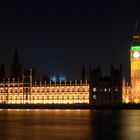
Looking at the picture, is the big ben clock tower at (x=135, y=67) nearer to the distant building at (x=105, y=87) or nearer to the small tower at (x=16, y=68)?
the distant building at (x=105, y=87)

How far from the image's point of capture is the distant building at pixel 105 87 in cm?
12562

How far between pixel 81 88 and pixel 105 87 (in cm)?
688

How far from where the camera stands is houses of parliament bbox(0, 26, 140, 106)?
4985 inches

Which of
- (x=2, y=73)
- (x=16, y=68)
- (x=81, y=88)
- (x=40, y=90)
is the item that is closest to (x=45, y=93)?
(x=40, y=90)

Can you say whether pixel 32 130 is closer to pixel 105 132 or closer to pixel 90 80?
pixel 105 132

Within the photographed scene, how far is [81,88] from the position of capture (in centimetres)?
13138

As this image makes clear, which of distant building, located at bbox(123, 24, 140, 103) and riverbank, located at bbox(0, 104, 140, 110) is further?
distant building, located at bbox(123, 24, 140, 103)

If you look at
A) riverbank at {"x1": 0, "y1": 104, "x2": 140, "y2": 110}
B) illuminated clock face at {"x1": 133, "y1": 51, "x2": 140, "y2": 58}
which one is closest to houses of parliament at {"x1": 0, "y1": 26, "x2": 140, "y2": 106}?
illuminated clock face at {"x1": 133, "y1": 51, "x2": 140, "y2": 58}

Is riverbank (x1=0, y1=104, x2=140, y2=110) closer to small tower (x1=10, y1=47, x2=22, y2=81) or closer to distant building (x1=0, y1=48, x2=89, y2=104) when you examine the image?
distant building (x1=0, y1=48, x2=89, y2=104)

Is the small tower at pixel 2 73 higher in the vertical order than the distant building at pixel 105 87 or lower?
higher

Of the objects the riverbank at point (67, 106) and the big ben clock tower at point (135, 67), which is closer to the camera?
the riverbank at point (67, 106)

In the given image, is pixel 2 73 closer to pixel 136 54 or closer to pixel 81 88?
pixel 81 88

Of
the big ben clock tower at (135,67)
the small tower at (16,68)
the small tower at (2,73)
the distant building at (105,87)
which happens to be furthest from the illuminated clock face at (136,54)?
the small tower at (2,73)

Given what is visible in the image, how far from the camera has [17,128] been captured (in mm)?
58156
